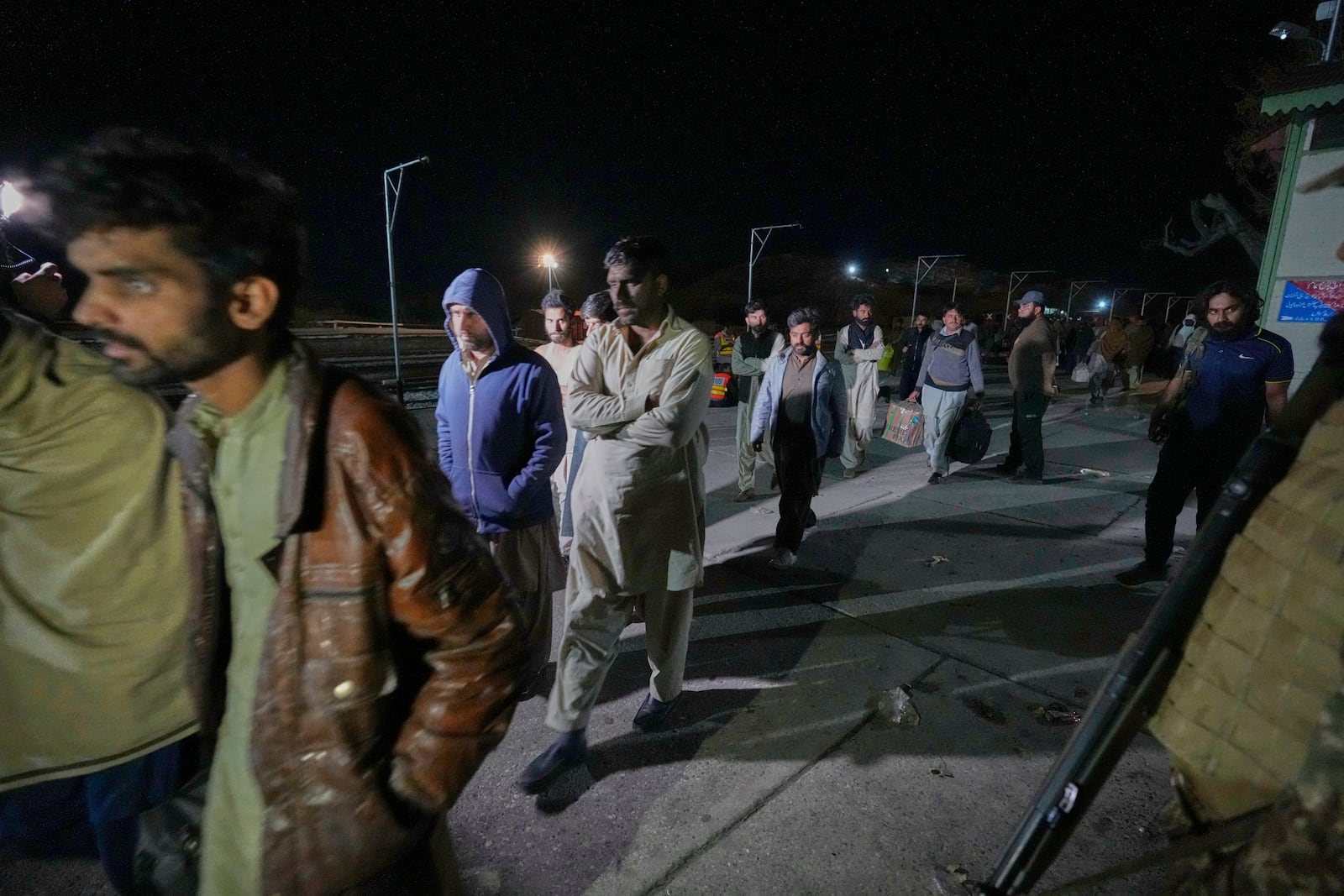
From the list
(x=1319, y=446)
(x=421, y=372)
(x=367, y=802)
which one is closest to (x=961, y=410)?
(x=1319, y=446)

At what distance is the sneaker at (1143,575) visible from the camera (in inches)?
172

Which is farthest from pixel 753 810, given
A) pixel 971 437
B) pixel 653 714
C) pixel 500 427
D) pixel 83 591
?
pixel 971 437

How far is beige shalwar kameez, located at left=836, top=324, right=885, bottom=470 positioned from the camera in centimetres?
717

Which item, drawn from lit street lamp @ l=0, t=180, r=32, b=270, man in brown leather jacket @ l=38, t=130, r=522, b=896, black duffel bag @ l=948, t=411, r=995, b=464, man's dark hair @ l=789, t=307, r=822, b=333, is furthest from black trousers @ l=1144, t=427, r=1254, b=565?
lit street lamp @ l=0, t=180, r=32, b=270

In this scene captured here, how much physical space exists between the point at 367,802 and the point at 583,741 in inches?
64.4

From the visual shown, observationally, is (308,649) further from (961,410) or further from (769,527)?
(961,410)

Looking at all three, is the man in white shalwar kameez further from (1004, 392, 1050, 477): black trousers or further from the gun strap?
(1004, 392, 1050, 477): black trousers

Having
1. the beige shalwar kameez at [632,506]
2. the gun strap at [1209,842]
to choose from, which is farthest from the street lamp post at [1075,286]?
the gun strap at [1209,842]

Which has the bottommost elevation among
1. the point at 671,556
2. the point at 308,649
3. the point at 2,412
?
the point at 671,556

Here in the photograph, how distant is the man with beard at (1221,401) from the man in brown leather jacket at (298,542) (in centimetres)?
450

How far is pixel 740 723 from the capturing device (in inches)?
114

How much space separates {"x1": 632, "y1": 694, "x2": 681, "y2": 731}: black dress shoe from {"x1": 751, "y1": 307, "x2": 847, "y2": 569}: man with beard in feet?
6.48

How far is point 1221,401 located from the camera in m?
3.97

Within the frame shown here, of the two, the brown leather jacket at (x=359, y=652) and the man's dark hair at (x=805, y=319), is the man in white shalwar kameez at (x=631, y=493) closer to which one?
the brown leather jacket at (x=359, y=652)
